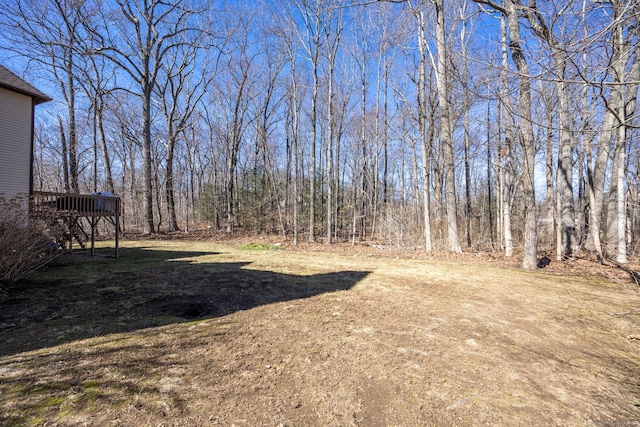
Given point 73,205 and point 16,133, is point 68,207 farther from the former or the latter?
point 16,133

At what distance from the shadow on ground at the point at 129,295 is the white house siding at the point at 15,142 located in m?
4.47

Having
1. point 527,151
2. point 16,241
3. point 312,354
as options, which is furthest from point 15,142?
point 527,151

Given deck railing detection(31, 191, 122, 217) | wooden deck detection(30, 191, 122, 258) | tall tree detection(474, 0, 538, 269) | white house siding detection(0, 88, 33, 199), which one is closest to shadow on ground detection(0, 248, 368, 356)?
wooden deck detection(30, 191, 122, 258)

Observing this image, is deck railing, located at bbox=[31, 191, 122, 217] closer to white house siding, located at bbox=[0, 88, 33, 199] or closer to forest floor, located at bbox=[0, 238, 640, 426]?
forest floor, located at bbox=[0, 238, 640, 426]

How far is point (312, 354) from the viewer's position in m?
2.40

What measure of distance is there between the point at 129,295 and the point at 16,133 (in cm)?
824

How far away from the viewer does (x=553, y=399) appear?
1854 millimetres

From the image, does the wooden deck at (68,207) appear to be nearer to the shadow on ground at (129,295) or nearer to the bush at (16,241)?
the bush at (16,241)

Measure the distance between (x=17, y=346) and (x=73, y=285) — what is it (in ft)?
8.04

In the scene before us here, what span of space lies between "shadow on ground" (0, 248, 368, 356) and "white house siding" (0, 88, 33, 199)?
4475 millimetres

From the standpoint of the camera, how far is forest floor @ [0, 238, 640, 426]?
1687mm

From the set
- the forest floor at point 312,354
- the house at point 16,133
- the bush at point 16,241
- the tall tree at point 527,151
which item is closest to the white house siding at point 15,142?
the house at point 16,133

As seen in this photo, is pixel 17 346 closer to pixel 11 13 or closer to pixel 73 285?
pixel 73 285

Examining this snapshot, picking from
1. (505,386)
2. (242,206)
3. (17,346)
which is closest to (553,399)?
(505,386)
